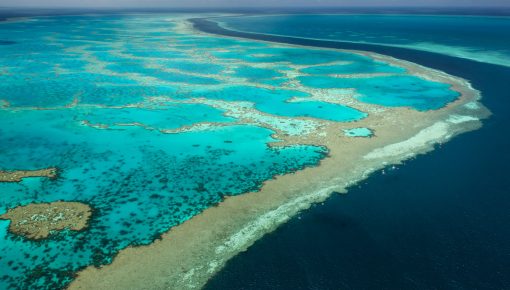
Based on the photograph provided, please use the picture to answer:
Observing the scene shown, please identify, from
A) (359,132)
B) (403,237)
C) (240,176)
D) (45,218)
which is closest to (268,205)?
(240,176)

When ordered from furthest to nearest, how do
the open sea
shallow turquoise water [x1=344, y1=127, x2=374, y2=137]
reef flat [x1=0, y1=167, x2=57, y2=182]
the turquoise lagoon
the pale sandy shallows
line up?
shallow turquoise water [x1=344, y1=127, x2=374, y2=137] < reef flat [x1=0, y1=167, x2=57, y2=182] < the turquoise lagoon < the open sea < the pale sandy shallows

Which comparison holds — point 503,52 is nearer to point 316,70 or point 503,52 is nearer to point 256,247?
point 316,70

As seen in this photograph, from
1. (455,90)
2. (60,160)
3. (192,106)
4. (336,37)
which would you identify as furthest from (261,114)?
(336,37)

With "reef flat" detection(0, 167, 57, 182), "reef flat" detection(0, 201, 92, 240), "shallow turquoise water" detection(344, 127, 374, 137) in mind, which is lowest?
"reef flat" detection(0, 201, 92, 240)

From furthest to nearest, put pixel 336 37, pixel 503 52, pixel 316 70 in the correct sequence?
pixel 336 37 → pixel 503 52 → pixel 316 70

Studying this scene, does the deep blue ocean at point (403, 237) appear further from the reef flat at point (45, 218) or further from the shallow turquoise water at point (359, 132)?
the reef flat at point (45, 218)

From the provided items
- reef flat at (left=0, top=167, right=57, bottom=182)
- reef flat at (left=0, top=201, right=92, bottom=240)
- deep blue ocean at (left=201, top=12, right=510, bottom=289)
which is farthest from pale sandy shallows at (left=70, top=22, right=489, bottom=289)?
reef flat at (left=0, top=167, right=57, bottom=182)

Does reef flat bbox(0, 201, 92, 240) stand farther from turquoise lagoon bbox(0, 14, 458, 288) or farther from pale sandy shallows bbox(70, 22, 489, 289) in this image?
pale sandy shallows bbox(70, 22, 489, 289)
